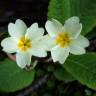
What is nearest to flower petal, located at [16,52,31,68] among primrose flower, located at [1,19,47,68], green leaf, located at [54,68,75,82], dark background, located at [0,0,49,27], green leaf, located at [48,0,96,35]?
primrose flower, located at [1,19,47,68]

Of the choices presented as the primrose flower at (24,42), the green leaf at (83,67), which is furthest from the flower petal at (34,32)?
the green leaf at (83,67)

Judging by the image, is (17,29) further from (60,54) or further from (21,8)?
(21,8)

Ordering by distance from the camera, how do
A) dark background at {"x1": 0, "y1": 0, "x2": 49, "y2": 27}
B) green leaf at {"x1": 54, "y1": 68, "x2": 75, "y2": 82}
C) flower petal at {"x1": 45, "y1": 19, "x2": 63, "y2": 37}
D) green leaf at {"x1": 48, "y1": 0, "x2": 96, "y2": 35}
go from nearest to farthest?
1. flower petal at {"x1": 45, "y1": 19, "x2": 63, "y2": 37}
2. green leaf at {"x1": 48, "y1": 0, "x2": 96, "y2": 35}
3. green leaf at {"x1": 54, "y1": 68, "x2": 75, "y2": 82}
4. dark background at {"x1": 0, "y1": 0, "x2": 49, "y2": 27}

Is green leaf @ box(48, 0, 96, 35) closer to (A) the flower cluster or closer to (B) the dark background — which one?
(A) the flower cluster

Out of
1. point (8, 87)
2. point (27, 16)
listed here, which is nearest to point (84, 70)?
A: point (8, 87)

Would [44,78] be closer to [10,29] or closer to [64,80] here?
[64,80]

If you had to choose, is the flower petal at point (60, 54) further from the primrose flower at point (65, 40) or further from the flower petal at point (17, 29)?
the flower petal at point (17, 29)

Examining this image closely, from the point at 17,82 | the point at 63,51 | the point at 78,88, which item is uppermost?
the point at 63,51
